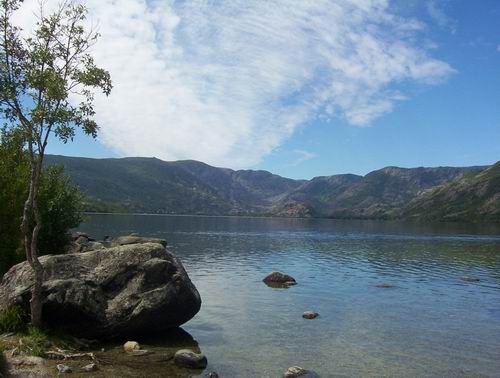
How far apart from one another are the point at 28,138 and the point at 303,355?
78.1ft

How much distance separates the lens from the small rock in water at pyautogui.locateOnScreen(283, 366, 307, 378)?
89.4 feet

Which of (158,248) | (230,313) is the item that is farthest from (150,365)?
(230,313)

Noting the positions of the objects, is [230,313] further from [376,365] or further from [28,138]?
[28,138]

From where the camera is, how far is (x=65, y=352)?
26578 millimetres

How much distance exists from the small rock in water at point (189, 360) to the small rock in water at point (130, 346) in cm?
315

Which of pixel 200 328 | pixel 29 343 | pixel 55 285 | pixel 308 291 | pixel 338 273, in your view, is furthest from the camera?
pixel 338 273

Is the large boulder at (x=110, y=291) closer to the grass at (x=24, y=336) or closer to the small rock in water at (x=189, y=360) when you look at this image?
the grass at (x=24, y=336)

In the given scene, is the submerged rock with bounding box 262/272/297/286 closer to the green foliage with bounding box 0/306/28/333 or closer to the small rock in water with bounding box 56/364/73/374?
the green foliage with bounding box 0/306/28/333

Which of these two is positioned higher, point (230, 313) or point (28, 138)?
point (28, 138)

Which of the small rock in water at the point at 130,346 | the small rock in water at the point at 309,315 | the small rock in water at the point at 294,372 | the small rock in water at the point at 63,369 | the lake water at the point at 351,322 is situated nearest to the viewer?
the small rock in water at the point at 63,369

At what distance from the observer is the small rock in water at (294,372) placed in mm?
27234

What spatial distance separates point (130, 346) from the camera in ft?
98.5

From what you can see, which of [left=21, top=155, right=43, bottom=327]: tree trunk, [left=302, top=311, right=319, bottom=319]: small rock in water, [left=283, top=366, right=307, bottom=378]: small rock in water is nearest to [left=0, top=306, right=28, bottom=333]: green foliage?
[left=21, top=155, right=43, bottom=327]: tree trunk

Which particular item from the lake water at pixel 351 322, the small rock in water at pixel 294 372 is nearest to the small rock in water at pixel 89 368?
the lake water at pixel 351 322
